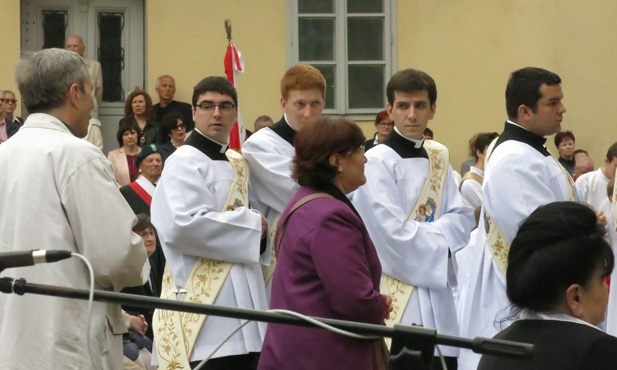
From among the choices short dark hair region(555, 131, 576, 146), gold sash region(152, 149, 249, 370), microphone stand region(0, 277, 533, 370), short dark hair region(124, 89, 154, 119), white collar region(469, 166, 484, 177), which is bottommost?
gold sash region(152, 149, 249, 370)

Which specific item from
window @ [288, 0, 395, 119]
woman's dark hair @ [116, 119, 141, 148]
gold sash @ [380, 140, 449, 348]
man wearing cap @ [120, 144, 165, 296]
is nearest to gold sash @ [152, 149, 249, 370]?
gold sash @ [380, 140, 449, 348]

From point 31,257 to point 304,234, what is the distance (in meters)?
1.86

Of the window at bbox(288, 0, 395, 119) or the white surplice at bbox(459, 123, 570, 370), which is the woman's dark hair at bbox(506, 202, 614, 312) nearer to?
the white surplice at bbox(459, 123, 570, 370)

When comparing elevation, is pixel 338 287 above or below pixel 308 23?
below

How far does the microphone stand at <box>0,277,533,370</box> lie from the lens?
3129 millimetres

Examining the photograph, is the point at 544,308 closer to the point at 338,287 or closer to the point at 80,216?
the point at 338,287

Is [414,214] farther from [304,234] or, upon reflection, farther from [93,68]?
[93,68]

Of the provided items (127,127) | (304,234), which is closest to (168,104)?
(127,127)

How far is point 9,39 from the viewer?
15695 millimetres

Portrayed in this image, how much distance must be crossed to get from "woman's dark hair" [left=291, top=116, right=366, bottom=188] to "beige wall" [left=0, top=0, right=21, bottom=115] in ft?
35.6

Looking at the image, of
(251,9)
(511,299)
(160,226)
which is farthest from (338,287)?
(251,9)

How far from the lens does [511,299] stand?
4199 millimetres

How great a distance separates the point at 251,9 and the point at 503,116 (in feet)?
10.7

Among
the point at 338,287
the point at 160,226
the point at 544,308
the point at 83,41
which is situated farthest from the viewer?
the point at 83,41
